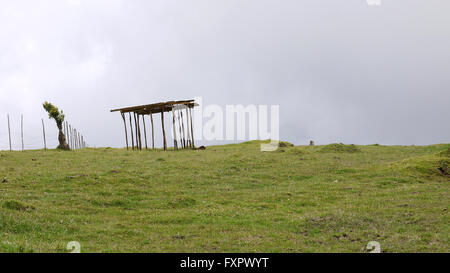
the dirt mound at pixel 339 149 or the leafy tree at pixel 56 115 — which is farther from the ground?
the leafy tree at pixel 56 115

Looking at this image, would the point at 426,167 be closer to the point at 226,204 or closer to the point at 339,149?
the point at 339,149

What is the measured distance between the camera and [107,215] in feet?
64.8

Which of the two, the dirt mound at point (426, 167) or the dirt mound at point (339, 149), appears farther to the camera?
the dirt mound at point (339, 149)

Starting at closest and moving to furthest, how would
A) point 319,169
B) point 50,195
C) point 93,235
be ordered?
point 93,235, point 50,195, point 319,169

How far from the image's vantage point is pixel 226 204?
2205 cm

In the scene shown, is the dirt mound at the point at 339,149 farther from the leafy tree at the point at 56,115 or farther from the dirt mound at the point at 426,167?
the leafy tree at the point at 56,115

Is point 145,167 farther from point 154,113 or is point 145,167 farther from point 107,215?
point 154,113

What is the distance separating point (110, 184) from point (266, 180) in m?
10.3

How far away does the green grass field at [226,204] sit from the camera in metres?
14.8

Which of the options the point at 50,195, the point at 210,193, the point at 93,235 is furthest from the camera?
the point at 210,193

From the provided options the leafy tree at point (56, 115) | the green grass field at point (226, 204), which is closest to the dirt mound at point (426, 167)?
the green grass field at point (226, 204)

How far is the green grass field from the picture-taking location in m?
14.8

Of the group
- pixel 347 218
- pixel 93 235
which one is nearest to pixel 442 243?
pixel 347 218

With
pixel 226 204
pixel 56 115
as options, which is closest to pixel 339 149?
pixel 226 204
